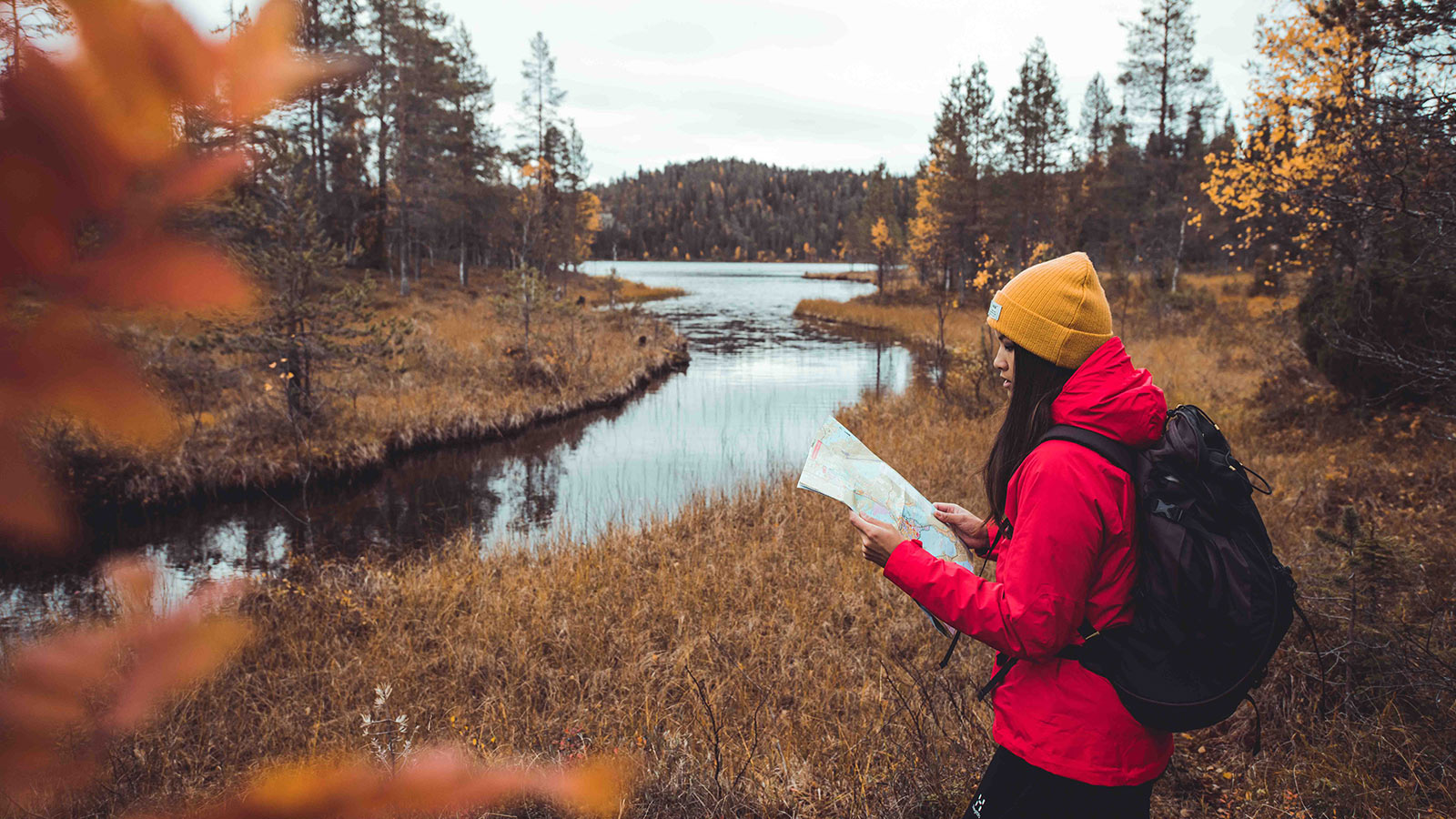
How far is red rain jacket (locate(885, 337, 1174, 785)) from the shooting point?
59.1 inches

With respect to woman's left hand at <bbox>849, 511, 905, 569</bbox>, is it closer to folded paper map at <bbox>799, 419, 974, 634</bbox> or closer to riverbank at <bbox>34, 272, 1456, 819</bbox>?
folded paper map at <bbox>799, 419, 974, 634</bbox>

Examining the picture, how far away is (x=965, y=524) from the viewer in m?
2.12

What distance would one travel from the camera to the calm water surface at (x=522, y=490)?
7.41 metres

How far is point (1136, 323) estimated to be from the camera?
18375 millimetres

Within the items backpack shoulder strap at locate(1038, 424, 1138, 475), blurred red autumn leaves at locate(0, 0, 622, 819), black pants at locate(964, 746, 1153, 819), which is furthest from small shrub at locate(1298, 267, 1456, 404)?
blurred red autumn leaves at locate(0, 0, 622, 819)

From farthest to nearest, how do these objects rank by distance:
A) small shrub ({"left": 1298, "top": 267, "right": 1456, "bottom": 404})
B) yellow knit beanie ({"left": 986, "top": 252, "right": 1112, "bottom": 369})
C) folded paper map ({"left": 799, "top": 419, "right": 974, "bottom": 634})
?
small shrub ({"left": 1298, "top": 267, "right": 1456, "bottom": 404}) < folded paper map ({"left": 799, "top": 419, "right": 974, "bottom": 634}) < yellow knit beanie ({"left": 986, "top": 252, "right": 1112, "bottom": 369})

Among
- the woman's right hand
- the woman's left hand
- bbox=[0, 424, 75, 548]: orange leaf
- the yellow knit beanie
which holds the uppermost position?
the yellow knit beanie

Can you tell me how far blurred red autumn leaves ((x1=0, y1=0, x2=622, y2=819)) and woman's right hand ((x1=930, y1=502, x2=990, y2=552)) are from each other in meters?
1.65

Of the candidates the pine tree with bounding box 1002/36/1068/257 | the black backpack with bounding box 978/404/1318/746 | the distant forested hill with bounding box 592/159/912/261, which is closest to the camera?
the black backpack with bounding box 978/404/1318/746

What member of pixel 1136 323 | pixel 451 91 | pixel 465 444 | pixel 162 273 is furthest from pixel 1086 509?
pixel 451 91

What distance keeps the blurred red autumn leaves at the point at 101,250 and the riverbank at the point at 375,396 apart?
1.52m

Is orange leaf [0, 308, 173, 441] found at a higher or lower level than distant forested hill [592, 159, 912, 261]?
lower

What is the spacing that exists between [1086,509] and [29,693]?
1697 mm

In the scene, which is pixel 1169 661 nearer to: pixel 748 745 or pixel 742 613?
pixel 748 745
